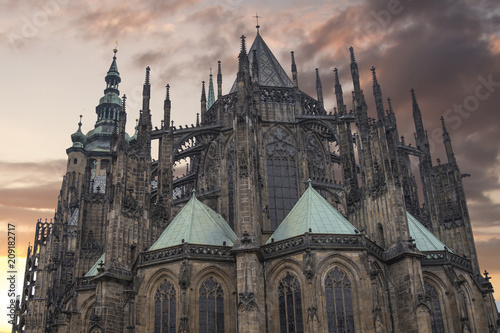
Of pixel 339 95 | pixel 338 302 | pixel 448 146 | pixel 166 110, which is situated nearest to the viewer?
pixel 338 302

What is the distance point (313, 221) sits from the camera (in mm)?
31266

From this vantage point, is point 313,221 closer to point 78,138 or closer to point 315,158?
point 315,158

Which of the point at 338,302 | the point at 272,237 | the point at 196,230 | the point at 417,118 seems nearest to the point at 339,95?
the point at 417,118

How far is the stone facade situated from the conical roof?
0.18 metres

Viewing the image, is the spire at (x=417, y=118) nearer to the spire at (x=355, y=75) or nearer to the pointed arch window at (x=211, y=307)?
the spire at (x=355, y=75)

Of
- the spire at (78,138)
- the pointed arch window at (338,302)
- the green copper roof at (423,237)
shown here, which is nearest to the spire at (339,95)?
the green copper roof at (423,237)

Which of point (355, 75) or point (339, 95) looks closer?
point (355, 75)

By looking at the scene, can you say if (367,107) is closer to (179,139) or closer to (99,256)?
(179,139)

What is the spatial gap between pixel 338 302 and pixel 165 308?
8.81 m

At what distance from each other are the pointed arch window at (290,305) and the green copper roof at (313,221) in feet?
8.72

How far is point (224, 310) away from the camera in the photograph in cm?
2939

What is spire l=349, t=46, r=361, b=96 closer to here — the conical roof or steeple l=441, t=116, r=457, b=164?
the conical roof

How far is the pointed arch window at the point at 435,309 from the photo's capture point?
1268 inches

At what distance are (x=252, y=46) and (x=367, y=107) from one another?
14962mm
